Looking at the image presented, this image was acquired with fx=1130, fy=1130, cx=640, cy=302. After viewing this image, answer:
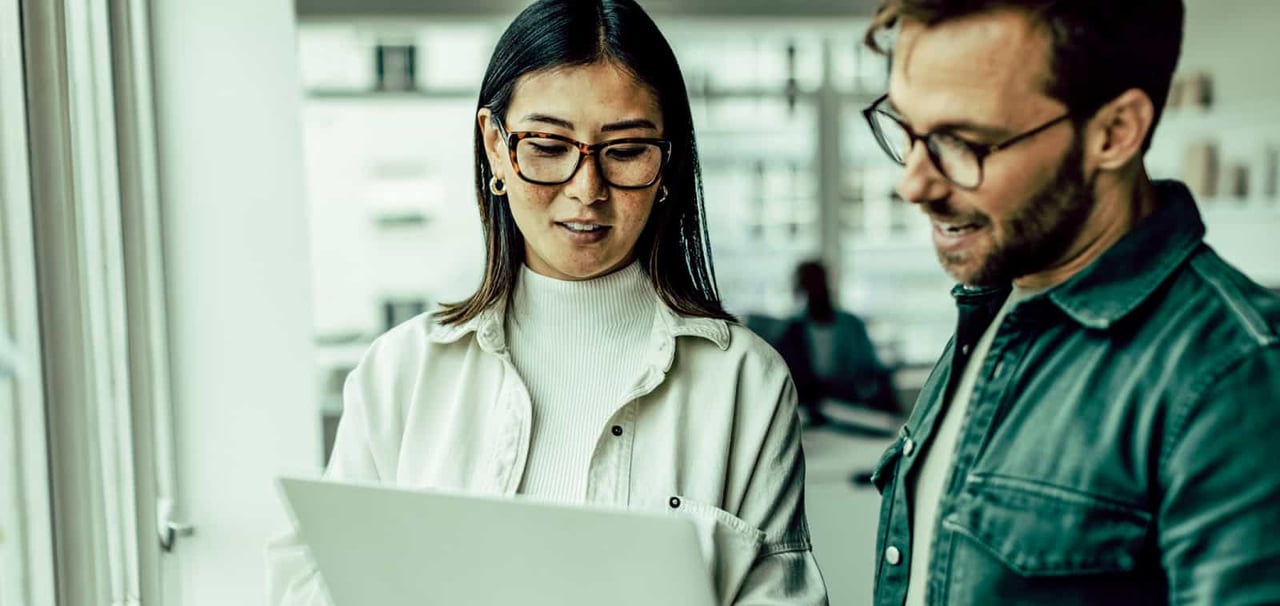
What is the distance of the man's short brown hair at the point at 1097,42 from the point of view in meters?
0.92

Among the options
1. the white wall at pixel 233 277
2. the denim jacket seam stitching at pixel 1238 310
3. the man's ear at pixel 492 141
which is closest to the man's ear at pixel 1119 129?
the denim jacket seam stitching at pixel 1238 310

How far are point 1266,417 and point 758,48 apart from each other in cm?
492

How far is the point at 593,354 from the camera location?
4.43 ft

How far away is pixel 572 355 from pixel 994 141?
585 mm

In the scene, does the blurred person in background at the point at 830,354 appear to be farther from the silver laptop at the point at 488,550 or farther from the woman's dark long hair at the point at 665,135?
the silver laptop at the point at 488,550

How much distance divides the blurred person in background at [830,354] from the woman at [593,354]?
322cm

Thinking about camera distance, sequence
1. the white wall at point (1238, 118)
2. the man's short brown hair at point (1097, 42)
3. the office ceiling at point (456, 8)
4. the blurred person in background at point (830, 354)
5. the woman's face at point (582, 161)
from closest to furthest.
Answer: the man's short brown hair at point (1097, 42)
the woman's face at point (582, 161)
the blurred person in background at point (830, 354)
the office ceiling at point (456, 8)
the white wall at point (1238, 118)

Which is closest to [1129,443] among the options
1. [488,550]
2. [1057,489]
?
[1057,489]

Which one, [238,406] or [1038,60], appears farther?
[238,406]

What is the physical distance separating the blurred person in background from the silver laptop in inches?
137

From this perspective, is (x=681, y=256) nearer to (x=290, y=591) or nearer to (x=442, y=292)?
(x=290, y=591)

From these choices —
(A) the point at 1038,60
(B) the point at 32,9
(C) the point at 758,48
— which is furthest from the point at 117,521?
(C) the point at 758,48

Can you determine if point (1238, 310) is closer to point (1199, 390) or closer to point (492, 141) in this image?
point (1199, 390)

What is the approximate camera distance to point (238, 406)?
227cm
